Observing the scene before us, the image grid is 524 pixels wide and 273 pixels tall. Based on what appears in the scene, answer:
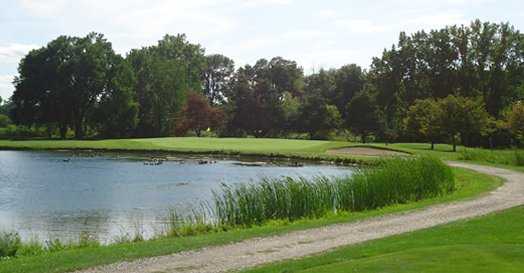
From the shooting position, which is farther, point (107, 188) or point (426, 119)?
point (426, 119)

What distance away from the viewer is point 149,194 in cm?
3072

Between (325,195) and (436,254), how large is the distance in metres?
11.4

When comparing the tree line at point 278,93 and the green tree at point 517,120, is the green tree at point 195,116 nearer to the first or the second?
the tree line at point 278,93

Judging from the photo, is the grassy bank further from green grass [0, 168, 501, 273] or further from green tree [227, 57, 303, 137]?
green grass [0, 168, 501, 273]

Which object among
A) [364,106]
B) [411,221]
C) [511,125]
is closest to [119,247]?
[411,221]

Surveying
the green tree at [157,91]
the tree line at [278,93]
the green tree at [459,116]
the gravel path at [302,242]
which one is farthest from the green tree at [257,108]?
the gravel path at [302,242]

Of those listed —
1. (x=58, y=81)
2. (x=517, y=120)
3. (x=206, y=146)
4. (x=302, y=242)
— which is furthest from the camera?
(x=58, y=81)

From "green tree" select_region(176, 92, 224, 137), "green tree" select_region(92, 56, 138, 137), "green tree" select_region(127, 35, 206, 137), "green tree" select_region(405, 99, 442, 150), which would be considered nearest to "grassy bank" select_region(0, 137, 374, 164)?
"green tree" select_region(405, 99, 442, 150)

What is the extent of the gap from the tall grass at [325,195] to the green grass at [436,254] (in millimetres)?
5689

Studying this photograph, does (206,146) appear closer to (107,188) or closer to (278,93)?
(107,188)

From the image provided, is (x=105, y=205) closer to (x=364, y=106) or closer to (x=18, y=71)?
(x=364, y=106)

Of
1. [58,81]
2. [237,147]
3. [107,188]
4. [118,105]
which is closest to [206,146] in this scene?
[237,147]

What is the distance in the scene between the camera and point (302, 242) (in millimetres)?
14625

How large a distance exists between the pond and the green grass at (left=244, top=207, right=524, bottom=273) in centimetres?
868
